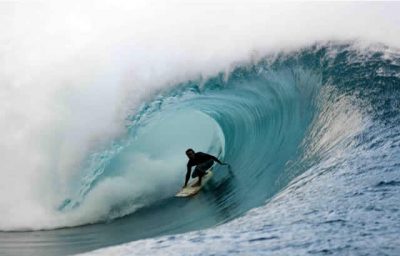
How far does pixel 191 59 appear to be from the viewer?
1376cm

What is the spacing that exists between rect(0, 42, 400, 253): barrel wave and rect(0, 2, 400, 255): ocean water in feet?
0.11

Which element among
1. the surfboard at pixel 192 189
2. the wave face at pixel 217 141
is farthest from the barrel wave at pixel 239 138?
the surfboard at pixel 192 189

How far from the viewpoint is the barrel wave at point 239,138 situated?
799cm

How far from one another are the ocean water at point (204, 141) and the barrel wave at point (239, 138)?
0.11ft

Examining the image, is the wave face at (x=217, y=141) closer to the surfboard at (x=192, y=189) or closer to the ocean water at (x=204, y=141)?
the ocean water at (x=204, y=141)

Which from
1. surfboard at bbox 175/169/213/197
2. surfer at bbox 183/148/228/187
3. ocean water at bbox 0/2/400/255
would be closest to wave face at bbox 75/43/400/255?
ocean water at bbox 0/2/400/255

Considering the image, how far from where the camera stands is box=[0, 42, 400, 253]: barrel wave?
7994 mm

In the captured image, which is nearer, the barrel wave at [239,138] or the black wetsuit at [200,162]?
the barrel wave at [239,138]

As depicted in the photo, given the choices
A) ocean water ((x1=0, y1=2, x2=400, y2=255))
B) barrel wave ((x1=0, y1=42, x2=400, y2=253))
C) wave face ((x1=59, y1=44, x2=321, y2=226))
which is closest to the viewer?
ocean water ((x1=0, y1=2, x2=400, y2=255))

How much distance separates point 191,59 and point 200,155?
428cm

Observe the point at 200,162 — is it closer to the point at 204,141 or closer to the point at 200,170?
the point at 200,170

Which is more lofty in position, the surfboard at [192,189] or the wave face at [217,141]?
the wave face at [217,141]

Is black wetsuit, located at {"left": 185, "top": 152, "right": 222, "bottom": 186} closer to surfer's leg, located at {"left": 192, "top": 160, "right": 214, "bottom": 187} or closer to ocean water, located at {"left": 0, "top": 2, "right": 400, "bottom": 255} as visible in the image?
surfer's leg, located at {"left": 192, "top": 160, "right": 214, "bottom": 187}

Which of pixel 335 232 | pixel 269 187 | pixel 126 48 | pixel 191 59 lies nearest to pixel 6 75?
pixel 126 48
